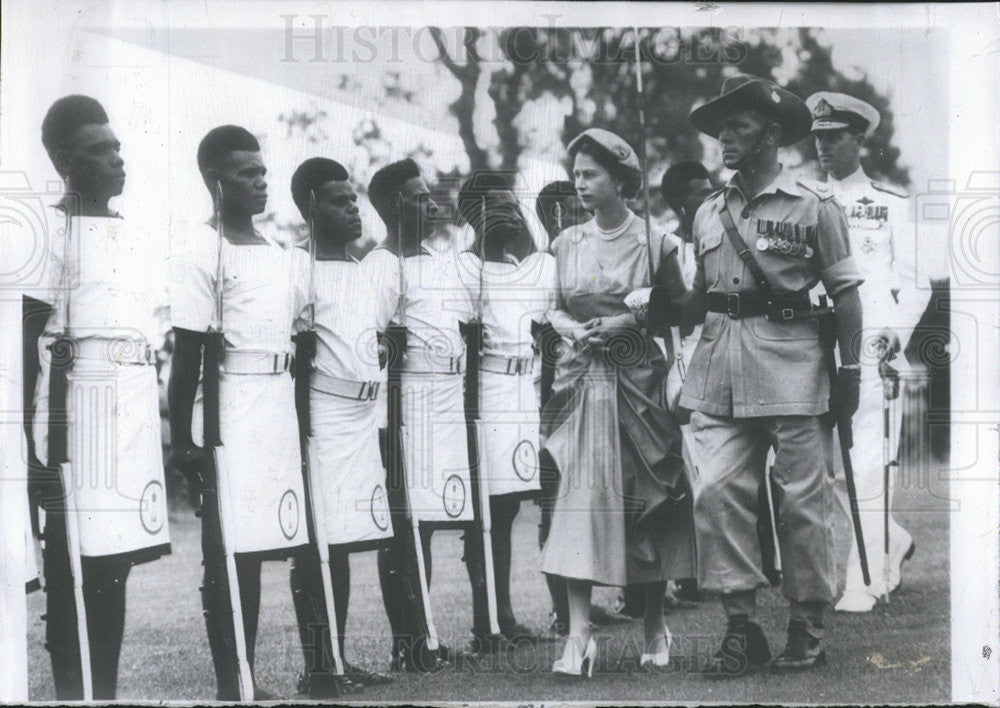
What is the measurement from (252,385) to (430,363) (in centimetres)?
82

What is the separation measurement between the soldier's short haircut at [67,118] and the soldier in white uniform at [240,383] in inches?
20.2

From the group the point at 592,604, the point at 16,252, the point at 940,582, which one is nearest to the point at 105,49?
the point at 16,252

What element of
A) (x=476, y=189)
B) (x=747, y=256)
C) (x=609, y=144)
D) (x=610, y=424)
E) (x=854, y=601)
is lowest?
(x=854, y=601)

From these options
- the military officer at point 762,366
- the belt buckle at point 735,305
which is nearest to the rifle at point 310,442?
the military officer at point 762,366

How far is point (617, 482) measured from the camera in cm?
507

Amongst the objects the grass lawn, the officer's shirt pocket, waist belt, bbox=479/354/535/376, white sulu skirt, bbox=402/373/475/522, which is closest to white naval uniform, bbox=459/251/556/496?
waist belt, bbox=479/354/535/376

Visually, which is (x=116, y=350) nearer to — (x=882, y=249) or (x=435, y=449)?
(x=435, y=449)

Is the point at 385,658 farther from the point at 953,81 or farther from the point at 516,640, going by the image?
the point at 953,81

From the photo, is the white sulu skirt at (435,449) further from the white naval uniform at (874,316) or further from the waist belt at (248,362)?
the white naval uniform at (874,316)

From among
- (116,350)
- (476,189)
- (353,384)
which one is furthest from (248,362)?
(476,189)

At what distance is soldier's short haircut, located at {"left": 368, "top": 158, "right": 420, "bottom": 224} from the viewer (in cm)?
514

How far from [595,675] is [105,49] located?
3.65 m

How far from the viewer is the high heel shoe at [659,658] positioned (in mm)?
5113

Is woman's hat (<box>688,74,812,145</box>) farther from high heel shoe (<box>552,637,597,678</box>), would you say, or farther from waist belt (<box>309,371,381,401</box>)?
high heel shoe (<box>552,637,597,678</box>)
